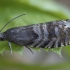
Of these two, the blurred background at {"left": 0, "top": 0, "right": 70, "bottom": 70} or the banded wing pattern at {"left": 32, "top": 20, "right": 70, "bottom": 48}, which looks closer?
the banded wing pattern at {"left": 32, "top": 20, "right": 70, "bottom": 48}

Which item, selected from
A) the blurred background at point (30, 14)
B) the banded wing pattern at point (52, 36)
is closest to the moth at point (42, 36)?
the banded wing pattern at point (52, 36)

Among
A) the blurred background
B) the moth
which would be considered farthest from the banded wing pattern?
the blurred background

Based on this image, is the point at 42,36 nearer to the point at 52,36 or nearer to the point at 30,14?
the point at 52,36

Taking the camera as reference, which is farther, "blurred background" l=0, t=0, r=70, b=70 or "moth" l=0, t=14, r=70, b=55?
"blurred background" l=0, t=0, r=70, b=70

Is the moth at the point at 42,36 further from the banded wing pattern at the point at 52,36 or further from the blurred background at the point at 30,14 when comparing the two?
the blurred background at the point at 30,14

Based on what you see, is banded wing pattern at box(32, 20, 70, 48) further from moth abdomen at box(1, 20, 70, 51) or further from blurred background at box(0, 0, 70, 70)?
blurred background at box(0, 0, 70, 70)

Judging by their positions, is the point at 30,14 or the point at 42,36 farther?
the point at 30,14

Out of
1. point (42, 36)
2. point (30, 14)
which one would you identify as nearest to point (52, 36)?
point (42, 36)

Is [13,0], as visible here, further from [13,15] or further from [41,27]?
[41,27]

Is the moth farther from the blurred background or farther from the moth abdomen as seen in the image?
the blurred background

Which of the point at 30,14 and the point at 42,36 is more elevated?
the point at 30,14

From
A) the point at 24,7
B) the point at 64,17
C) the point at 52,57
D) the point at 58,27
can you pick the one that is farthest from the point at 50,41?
the point at 52,57
